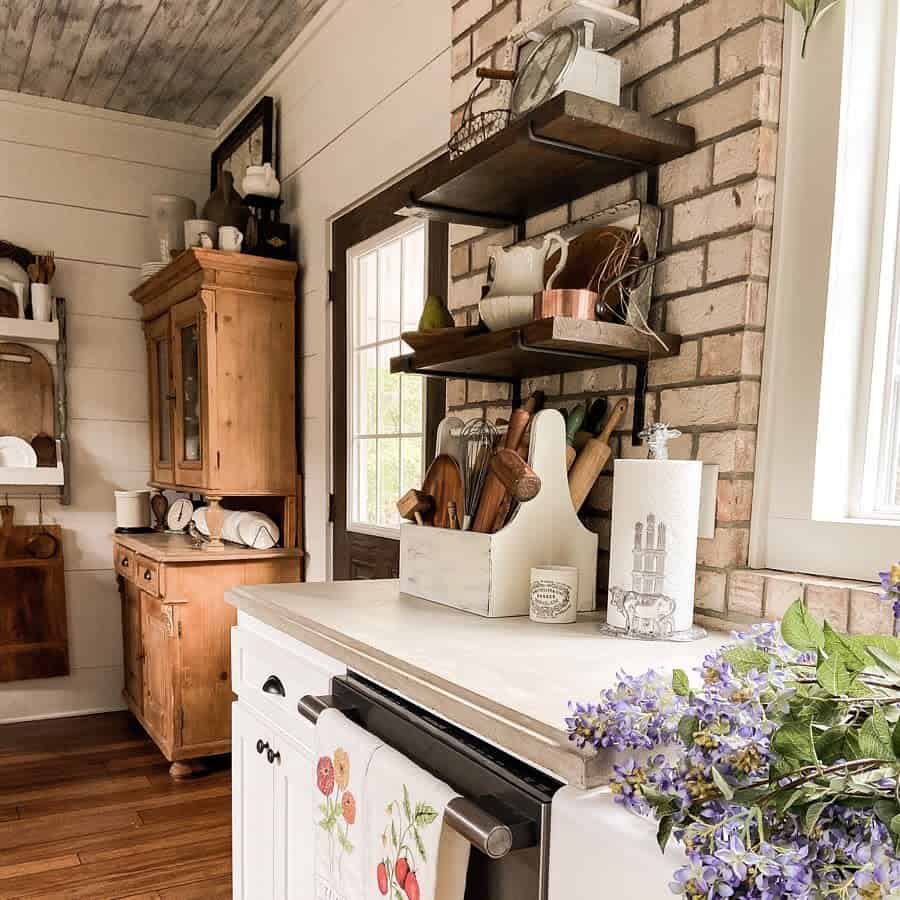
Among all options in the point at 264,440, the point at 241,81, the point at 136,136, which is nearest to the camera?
the point at 264,440

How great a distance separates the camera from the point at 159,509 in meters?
3.48

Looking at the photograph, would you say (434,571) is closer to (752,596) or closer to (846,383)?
(752,596)

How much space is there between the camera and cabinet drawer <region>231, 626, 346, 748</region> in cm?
125

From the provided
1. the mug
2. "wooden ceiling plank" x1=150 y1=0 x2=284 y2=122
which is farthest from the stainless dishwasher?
"wooden ceiling plank" x1=150 y1=0 x2=284 y2=122

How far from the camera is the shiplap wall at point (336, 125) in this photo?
6.88 ft

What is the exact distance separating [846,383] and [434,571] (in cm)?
72

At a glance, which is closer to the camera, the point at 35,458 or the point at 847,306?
the point at 847,306

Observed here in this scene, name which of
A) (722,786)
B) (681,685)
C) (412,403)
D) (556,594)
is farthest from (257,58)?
(722,786)

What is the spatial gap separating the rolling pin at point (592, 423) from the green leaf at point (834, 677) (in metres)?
0.87

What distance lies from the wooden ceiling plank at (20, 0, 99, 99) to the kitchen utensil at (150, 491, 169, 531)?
1.77 meters

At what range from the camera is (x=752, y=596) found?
113 cm

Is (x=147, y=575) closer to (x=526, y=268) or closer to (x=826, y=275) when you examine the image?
(x=526, y=268)

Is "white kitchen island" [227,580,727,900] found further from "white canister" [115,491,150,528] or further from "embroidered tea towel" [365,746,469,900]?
"white canister" [115,491,150,528]

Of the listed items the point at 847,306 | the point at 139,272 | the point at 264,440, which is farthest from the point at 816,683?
the point at 139,272
